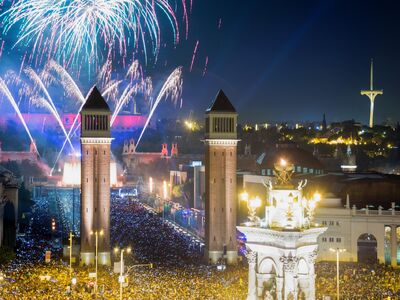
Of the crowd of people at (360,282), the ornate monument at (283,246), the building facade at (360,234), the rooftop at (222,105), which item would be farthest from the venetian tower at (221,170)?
the ornate monument at (283,246)

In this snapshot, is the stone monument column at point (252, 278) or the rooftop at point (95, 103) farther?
the rooftop at point (95, 103)

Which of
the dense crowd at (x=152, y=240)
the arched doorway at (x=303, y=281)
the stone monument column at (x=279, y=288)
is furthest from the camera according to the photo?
the dense crowd at (x=152, y=240)

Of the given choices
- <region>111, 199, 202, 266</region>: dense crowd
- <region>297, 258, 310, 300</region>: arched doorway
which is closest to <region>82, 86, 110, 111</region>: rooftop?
<region>111, 199, 202, 266</region>: dense crowd

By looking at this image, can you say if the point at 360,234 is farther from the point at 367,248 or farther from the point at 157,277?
the point at 157,277

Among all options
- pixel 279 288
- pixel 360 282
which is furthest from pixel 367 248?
pixel 279 288

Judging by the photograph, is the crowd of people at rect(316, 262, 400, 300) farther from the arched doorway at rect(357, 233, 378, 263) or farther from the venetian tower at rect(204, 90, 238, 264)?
the venetian tower at rect(204, 90, 238, 264)

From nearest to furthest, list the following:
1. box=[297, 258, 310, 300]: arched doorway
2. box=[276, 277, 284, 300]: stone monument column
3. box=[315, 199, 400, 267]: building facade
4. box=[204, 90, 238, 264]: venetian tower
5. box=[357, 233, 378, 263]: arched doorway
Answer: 1. box=[276, 277, 284, 300]: stone monument column
2. box=[297, 258, 310, 300]: arched doorway
3. box=[315, 199, 400, 267]: building facade
4. box=[357, 233, 378, 263]: arched doorway
5. box=[204, 90, 238, 264]: venetian tower

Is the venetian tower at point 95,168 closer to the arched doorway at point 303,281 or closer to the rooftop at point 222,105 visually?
the rooftop at point 222,105
